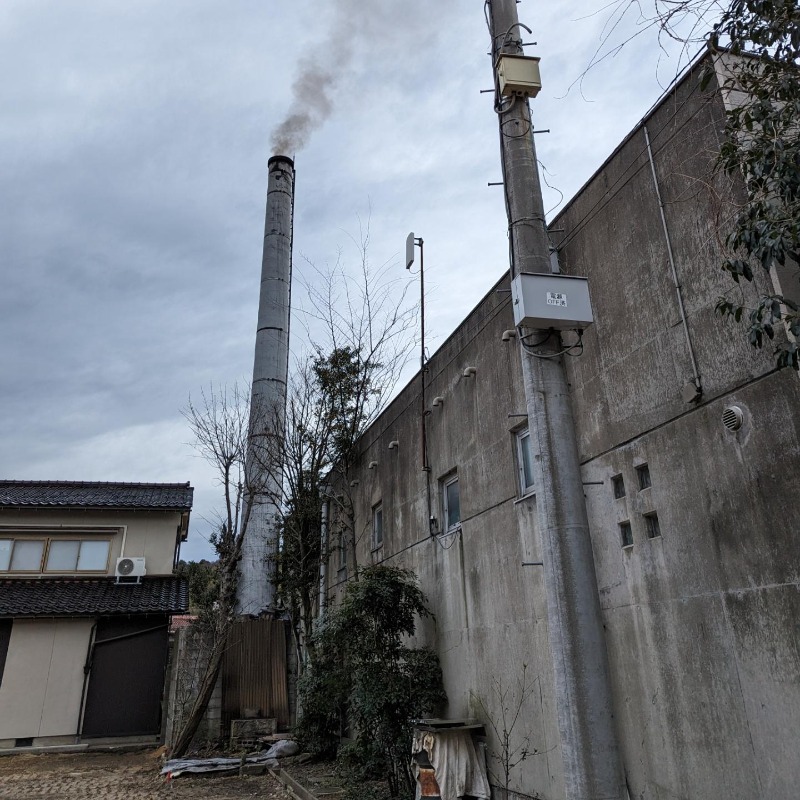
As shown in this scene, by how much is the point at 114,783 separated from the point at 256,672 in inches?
156

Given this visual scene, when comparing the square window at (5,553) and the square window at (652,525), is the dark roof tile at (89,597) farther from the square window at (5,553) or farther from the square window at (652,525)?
the square window at (652,525)

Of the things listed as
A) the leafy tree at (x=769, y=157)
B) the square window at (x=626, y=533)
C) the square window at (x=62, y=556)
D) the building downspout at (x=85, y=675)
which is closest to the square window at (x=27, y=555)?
the square window at (x=62, y=556)

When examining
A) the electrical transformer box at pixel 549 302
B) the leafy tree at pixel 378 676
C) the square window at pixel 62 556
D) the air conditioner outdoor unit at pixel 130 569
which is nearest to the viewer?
the electrical transformer box at pixel 549 302

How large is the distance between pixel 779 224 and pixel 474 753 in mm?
6371

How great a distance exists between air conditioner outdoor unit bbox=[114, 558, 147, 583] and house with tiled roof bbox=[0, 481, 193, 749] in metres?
0.03

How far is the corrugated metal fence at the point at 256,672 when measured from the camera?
43.6ft

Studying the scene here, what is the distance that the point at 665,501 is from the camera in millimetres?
5047

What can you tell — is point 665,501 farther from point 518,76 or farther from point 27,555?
point 27,555

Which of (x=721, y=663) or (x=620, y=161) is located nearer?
(x=721, y=663)

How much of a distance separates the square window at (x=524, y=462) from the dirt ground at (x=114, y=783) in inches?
218

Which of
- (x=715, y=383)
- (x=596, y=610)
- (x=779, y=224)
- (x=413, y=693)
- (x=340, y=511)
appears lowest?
(x=413, y=693)

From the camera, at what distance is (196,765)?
10.4m

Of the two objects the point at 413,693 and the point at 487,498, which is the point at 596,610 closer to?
the point at 487,498

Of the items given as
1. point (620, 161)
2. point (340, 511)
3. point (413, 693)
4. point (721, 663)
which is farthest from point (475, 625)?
point (340, 511)
